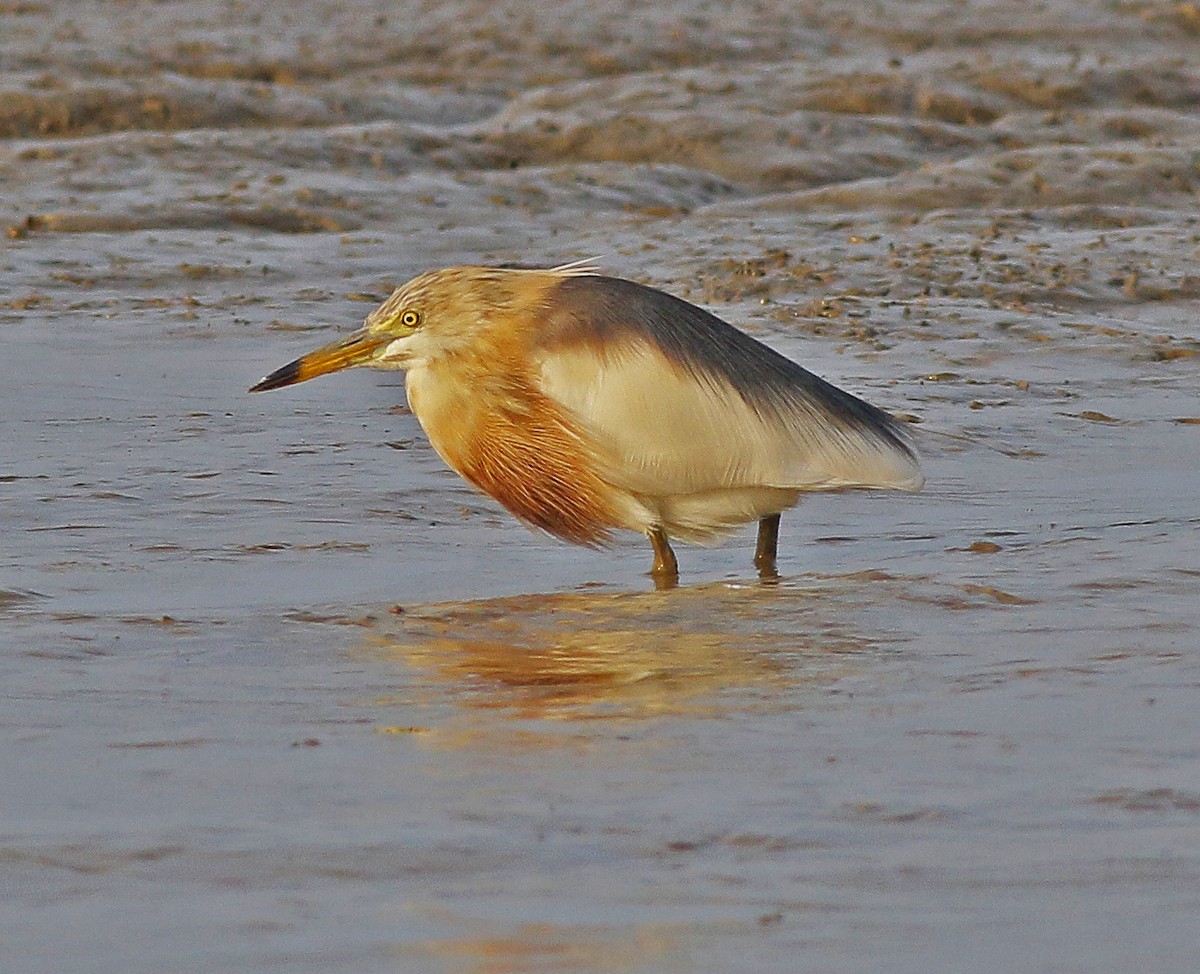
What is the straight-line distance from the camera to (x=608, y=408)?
6.21 m

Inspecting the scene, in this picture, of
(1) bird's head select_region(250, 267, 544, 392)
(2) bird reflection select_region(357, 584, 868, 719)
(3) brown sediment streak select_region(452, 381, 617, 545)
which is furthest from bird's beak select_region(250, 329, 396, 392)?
(2) bird reflection select_region(357, 584, 868, 719)

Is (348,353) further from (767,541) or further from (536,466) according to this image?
(767,541)

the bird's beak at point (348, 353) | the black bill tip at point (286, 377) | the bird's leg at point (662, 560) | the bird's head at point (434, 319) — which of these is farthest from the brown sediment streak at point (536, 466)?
the black bill tip at point (286, 377)

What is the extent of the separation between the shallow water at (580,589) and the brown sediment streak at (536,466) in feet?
0.73

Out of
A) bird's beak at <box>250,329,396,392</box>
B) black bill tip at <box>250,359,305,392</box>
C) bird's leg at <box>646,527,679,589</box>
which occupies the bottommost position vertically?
bird's leg at <box>646,527,679,589</box>

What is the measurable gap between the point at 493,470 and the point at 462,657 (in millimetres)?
1151

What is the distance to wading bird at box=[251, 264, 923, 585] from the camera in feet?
20.5

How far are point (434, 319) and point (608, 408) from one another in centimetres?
58

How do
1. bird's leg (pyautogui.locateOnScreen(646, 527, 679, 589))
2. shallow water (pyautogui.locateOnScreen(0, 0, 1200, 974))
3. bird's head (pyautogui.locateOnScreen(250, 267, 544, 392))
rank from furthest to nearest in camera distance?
1. bird's leg (pyautogui.locateOnScreen(646, 527, 679, 589))
2. bird's head (pyautogui.locateOnScreen(250, 267, 544, 392))
3. shallow water (pyautogui.locateOnScreen(0, 0, 1200, 974))

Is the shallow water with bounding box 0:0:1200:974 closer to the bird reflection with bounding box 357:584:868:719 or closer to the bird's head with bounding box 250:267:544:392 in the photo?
the bird reflection with bounding box 357:584:868:719

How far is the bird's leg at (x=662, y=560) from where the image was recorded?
6.43m

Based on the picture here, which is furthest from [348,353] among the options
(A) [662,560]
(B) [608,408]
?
(A) [662,560]

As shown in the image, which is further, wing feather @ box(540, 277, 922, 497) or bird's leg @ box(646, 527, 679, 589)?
bird's leg @ box(646, 527, 679, 589)

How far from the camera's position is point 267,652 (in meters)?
5.27
